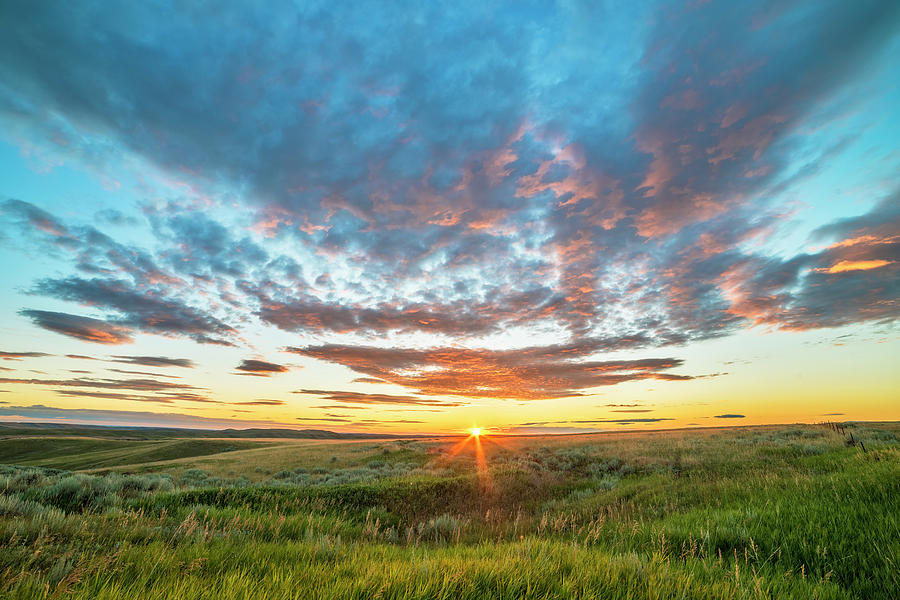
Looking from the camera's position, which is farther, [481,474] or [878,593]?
[481,474]

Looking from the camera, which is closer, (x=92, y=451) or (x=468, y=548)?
(x=468, y=548)

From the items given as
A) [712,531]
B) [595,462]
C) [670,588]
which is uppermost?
[670,588]

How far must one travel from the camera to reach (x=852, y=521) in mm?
5309

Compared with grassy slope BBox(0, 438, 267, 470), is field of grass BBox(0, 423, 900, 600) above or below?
above

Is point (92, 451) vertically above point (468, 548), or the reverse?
point (468, 548)

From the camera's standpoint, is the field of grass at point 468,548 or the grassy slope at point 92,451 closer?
the field of grass at point 468,548

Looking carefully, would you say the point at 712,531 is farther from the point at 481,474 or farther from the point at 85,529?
the point at 481,474

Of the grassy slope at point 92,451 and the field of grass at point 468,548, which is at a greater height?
the field of grass at point 468,548

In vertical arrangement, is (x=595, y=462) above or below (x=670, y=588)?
below

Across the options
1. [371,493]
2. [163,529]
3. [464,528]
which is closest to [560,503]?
[464,528]

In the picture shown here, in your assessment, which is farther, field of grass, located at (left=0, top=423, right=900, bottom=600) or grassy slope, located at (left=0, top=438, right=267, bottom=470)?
grassy slope, located at (left=0, top=438, right=267, bottom=470)

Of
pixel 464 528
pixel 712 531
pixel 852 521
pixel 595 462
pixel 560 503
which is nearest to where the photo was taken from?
pixel 852 521

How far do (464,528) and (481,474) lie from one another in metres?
9.63

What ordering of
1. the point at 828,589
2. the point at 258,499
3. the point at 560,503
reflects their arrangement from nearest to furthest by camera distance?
the point at 828,589 → the point at 258,499 → the point at 560,503
